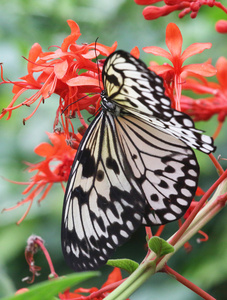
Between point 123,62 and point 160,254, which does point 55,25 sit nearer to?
point 123,62

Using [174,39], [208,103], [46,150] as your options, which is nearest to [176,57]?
[174,39]

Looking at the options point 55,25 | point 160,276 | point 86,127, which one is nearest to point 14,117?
point 55,25

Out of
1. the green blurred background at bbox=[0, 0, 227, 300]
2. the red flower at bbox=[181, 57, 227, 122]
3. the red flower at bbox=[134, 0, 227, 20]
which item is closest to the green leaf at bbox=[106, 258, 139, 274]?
the red flower at bbox=[134, 0, 227, 20]

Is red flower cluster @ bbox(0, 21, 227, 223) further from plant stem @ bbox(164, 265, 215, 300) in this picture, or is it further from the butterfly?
plant stem @ bbox(164, 265, 215, 300)

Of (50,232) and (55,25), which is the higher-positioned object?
(55,25)

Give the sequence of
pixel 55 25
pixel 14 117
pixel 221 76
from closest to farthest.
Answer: pixel 221 76
pixel 55 25
pixel 14 117
